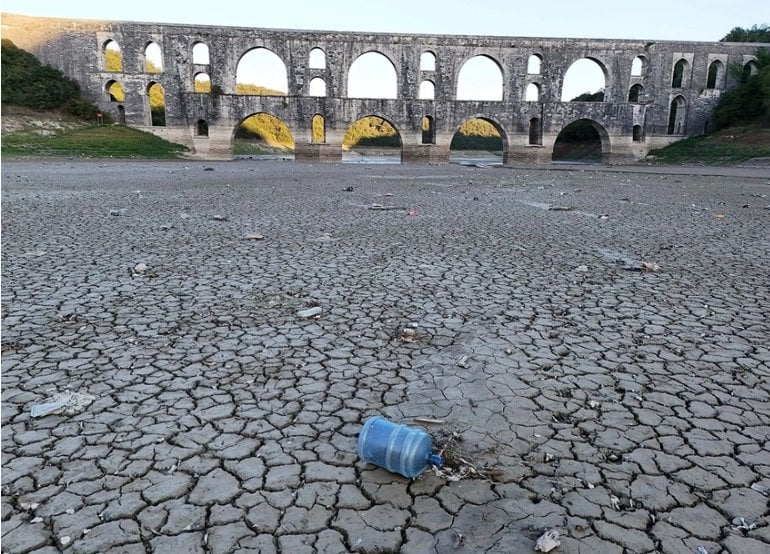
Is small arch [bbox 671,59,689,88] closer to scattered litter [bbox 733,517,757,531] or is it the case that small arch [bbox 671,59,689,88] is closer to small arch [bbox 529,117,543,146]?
small arch [bbox 529,117,543,146]

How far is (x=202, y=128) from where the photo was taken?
127ft

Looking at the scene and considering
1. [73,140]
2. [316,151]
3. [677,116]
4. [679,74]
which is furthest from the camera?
[679,74]

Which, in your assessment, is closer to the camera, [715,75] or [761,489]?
[761,489]

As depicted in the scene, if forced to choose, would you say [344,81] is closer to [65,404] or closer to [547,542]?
[65,404]

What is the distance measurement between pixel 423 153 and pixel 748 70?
27.3m

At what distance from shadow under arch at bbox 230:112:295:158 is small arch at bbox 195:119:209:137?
920 cm

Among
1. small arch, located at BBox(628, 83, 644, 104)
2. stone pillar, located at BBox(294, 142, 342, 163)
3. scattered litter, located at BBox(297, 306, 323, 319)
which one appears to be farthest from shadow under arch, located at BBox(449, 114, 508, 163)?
scattered litter, located at BBox(297, 306, 323, 319)

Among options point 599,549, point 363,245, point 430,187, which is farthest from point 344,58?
point 599,549

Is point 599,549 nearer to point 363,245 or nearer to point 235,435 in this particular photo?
point 235,435

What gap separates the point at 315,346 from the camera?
3703mm

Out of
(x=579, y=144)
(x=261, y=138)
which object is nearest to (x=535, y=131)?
(x=579, y=144)

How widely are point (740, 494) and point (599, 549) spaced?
76 cm

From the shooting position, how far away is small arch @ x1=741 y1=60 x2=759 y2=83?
41.8 meters

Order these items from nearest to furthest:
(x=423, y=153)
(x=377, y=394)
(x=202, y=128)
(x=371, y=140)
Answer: (x=377, y=394)
(x=202, y=128)
(x=423, y=153)
(x=371, y=140)
